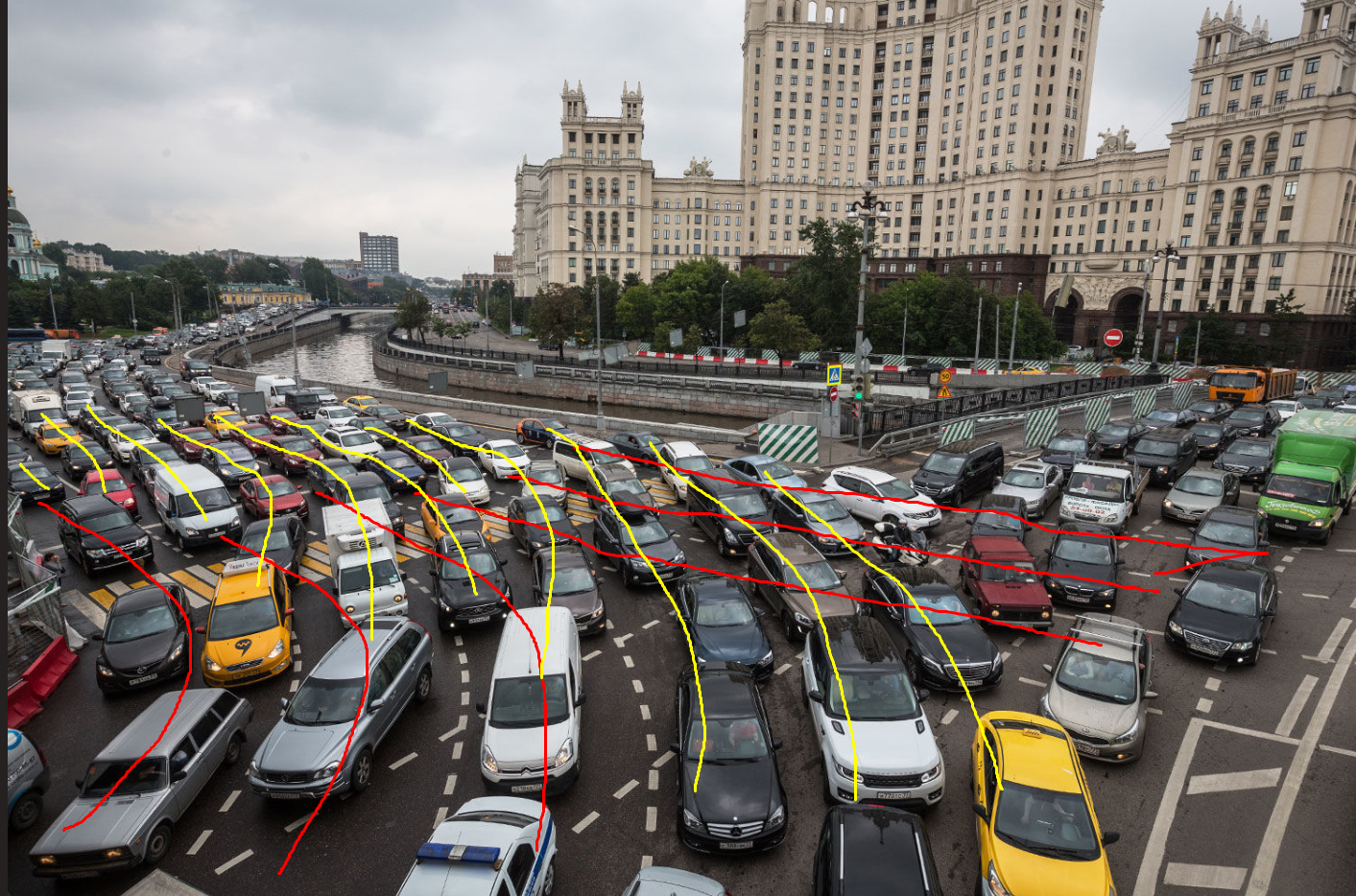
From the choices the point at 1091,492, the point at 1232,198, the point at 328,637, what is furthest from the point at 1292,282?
the point at 328,637

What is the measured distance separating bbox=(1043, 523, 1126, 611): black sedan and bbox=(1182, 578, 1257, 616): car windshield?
163cm

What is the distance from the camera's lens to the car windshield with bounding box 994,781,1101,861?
8.75 m

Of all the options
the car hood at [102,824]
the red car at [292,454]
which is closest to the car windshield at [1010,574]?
the car hood at [102,824]

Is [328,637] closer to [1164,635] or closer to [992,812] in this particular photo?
[992,812]

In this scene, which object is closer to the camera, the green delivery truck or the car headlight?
the car headlight

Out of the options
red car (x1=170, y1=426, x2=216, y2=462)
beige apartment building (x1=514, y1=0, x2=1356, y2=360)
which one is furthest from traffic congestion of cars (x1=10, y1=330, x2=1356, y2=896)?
beige apartment building (x1=514, y1=0, x2=1356, y2=360)

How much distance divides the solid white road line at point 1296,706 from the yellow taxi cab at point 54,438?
40025mm

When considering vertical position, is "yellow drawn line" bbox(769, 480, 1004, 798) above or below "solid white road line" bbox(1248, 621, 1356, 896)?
above

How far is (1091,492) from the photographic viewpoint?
20703mm

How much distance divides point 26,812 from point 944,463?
921 inches

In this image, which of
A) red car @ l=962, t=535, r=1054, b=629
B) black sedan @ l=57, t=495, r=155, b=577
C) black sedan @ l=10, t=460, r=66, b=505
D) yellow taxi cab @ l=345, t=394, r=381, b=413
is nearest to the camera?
red car @ l=962, t=535, r=1054, b=629

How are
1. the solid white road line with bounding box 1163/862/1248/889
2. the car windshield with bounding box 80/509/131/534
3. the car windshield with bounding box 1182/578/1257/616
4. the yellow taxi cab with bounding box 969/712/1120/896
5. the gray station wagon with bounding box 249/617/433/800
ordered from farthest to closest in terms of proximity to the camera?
1. the car windshield with bounding box 80/509/131/534
2. the car windshield with bounding box 1182/578/1257/616
3. the gray station wagon with bounding box 249/617/433/800
4. the solid white road line with bounding box 1163/862/1248/889
5. the yellow taxi cab with bounding box 969/712/1120/896

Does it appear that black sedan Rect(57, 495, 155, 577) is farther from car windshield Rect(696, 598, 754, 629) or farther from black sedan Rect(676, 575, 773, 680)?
car windshield Rect(696, 598, 754, 629)

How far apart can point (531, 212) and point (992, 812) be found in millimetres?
160054
